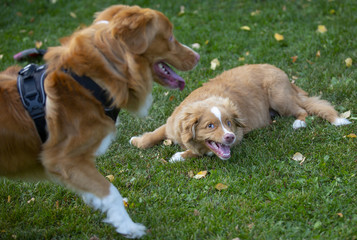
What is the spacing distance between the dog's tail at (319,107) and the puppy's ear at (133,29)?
121 inches

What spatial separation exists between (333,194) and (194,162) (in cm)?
162

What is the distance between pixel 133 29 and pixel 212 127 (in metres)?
1.92

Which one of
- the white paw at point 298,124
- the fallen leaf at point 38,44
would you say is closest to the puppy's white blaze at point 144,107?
the white paw at point 298,124

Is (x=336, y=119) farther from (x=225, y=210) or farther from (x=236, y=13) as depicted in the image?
(x=236, y=13)

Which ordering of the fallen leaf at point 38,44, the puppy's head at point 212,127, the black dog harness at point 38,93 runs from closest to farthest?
the black dog harness at point 38,93 < the puppy's head at point 212,127 < the fallen leaf at point 38,44

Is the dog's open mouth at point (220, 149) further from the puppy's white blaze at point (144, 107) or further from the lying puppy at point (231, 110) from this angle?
the puppy's white blaze at point (144, 107)

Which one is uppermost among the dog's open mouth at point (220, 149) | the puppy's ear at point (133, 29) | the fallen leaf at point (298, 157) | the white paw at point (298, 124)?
the puppy's ear at point (133, 29)

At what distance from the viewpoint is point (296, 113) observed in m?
5.52

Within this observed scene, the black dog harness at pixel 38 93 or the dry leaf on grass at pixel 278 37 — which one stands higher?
the black dog harness at pixel 38 93

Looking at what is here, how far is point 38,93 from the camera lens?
9.86 feet

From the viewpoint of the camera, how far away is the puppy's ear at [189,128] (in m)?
4.64

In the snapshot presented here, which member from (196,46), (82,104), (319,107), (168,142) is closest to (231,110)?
(168,142)

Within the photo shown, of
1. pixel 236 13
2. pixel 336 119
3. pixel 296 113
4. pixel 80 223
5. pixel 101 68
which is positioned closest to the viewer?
pixel 101 68

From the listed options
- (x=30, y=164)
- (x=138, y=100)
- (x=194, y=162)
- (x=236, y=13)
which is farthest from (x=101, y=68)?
(x=236, y=13)
